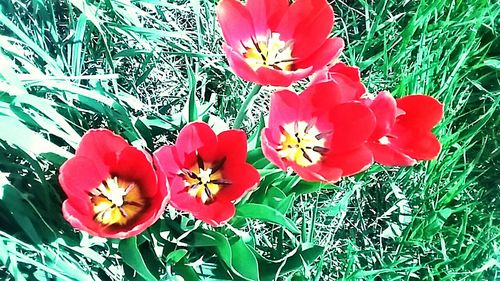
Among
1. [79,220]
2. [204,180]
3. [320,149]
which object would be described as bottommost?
[79,220]

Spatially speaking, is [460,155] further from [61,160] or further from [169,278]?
[61,160]

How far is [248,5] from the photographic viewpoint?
95 centimetres

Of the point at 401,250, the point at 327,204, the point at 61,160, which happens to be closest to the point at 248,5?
the point at 61,160

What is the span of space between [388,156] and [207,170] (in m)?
0.23

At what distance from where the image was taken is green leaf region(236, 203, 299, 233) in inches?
37.1

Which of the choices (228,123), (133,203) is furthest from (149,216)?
(228,123)

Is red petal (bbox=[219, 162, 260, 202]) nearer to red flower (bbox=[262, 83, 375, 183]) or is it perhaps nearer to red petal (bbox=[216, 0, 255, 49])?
red flower (bbox=[262, 83, 375, 183])

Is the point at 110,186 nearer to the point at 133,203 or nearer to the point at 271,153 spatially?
the point at 133,203

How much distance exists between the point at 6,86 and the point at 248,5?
33 cm

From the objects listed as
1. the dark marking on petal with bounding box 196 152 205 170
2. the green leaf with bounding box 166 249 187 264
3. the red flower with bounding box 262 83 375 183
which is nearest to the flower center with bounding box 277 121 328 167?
the red flower with bounding box 262 83 375 183

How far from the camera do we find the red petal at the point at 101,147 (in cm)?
83

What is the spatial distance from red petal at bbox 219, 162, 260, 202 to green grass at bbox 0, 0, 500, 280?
79 mm

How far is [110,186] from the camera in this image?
881 mm

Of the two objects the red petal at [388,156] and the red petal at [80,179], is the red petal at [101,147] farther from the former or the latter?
the red petal at [388,156]
